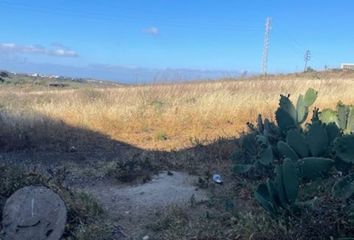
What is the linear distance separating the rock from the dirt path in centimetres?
58

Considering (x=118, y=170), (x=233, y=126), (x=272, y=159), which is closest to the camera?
(x=272, y=159)

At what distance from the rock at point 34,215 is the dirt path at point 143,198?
0.58 m

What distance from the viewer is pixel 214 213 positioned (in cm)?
450

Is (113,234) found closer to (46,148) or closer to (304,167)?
(304,167)

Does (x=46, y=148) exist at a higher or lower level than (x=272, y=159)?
lower

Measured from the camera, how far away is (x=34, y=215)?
418 cm

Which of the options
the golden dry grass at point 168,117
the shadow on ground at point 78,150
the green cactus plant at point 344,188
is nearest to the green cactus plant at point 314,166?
the green cactus plant at point 344,188

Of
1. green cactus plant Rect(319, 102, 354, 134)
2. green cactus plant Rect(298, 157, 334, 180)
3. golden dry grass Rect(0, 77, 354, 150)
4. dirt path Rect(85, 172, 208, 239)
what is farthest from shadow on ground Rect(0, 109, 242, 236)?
green cactus plant Rect(319, 102, 354, 134)

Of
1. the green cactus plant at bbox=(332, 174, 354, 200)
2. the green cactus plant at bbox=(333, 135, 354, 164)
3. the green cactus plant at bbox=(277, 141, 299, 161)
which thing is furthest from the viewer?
the green cactus plant at bbox=(277, 141, 299, 161)

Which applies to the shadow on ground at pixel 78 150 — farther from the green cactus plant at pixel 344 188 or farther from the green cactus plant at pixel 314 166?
the green cactus plant at pixel 344 188

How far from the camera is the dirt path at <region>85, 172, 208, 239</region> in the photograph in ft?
15.1

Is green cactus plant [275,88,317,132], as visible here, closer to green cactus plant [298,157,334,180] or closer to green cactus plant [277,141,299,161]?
green cactus plant [277,141,299,161]

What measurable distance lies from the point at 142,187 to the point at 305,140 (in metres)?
1.98

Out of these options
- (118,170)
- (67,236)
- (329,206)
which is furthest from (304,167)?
(118,170)
